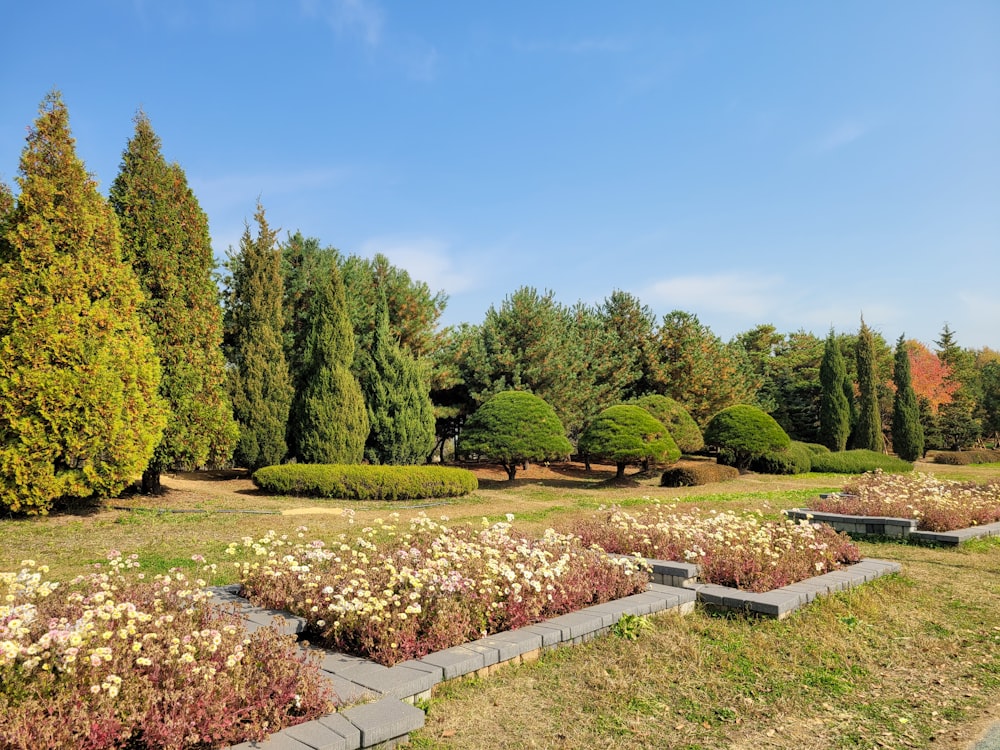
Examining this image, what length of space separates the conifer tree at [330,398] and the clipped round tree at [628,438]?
6.80m

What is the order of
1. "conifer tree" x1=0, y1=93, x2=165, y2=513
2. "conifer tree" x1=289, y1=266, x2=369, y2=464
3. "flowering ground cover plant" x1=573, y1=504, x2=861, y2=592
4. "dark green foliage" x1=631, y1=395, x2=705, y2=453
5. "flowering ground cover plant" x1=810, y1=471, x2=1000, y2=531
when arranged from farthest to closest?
"dark green foliage" x1=631, y1=395, x2=705, y2=453
"conifer tree" x1=289, y1=266, x2=369, y2=464
"conifer tree" x1=0, y1=93, x2=165, y2=513
"flowering ground cover plant" x1=810, y1=471, x2=1000, y2=531
"flowering ground cover plant" x1=573, y1=504, x2=861, y2=592

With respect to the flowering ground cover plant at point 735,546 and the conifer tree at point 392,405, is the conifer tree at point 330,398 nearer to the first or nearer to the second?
the conifer tree at point 392,405

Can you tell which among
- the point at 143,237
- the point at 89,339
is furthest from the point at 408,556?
the point at 143,237

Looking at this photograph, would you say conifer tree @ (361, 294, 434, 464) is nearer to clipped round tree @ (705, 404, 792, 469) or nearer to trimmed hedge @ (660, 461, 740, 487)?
trimmed hedge @ (660, 461, 740, 487)

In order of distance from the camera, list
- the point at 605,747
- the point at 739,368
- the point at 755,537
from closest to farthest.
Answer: the point at 605,747 → the point at 755,537 → the point at 739,368

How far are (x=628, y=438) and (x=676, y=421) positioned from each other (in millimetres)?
4004

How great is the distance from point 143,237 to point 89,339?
142 inches

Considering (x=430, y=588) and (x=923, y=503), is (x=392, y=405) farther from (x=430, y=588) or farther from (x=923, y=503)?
(x=430, y=588)

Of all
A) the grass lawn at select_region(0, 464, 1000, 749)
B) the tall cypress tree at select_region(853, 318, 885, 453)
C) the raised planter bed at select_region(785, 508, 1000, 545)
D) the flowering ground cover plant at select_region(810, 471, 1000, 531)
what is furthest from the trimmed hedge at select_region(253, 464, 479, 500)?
the tall cypress tree at select_region(853, 318, 885, 453)

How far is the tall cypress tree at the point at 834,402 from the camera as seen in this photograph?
3097 cm

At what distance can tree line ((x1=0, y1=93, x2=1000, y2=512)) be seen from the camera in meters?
10.8

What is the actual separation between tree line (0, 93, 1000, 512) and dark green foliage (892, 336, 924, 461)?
Result: 0.13m

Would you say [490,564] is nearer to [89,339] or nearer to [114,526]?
[114,526]

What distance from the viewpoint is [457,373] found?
24672mm
